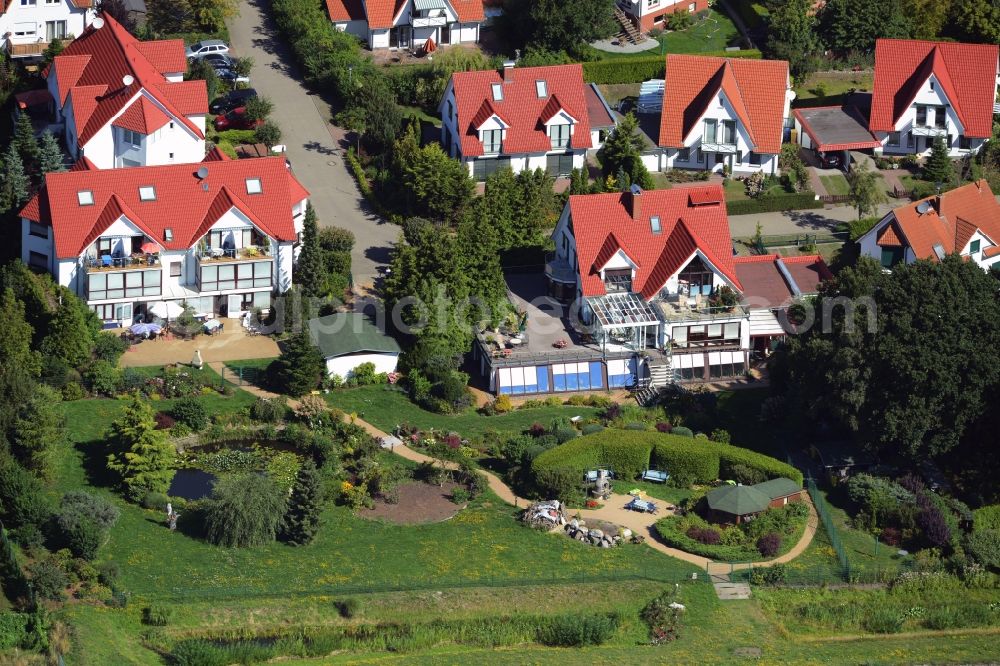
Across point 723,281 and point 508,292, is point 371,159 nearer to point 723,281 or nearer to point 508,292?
point 508,292

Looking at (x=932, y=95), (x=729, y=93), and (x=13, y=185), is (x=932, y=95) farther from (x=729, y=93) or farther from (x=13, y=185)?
(x=13, y=185)

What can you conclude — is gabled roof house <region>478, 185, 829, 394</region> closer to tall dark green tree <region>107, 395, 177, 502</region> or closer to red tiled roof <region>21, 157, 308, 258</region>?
red tiled roof <region>21, 157, 308, 258</region>

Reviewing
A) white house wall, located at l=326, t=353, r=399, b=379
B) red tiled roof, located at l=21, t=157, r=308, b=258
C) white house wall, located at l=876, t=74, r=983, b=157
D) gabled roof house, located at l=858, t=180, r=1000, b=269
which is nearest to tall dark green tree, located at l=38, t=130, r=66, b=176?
red tiled roof, located at l=21, t=157, r=308, b=258

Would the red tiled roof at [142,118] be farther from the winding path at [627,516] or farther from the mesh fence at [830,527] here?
the mesh fence at [830,527]

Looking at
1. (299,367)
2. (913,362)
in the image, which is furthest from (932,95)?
(299,367)

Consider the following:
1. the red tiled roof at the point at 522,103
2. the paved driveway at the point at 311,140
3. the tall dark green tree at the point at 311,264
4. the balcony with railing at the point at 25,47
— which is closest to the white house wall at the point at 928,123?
the red tiled roof at the point at 522,103

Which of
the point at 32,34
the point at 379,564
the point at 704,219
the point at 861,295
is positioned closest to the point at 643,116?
the point at 704,219

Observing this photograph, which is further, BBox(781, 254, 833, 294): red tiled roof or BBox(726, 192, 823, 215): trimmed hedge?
BBox(726, 192, 823, 215): trimmed hedge
